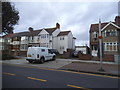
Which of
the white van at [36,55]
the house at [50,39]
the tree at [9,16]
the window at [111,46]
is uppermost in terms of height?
the tree at [9,16]

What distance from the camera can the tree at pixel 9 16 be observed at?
1845 centimetres

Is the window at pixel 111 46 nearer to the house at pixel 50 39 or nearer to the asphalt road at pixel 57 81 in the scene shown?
the house at pixel 50 39

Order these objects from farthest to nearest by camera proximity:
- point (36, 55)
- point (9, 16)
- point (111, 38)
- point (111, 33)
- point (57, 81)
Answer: point (111, 33) < point (111, 38) < point (9, 16) < point (36, 55) < point (57, 81)

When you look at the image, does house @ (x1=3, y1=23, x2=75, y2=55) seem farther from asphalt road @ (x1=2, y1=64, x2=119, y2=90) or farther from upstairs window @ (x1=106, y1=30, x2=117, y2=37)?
asphalt road @ (x1=2, y1=64, x2=119, y2=90)

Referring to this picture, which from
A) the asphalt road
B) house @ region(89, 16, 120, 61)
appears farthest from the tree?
house @ region(89, 16, 120, 61)

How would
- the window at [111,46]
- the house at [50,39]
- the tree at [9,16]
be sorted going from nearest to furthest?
the tree at [9,16], the window at [111,46], the house at [50,39]

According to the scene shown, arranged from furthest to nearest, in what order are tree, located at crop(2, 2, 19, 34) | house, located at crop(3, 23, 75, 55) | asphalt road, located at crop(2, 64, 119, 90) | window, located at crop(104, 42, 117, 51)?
house, located at crop(3, 23, 75, 55) → window, located at crop(104, 42, 117, 51) → tree, located at crop(2, 2, 19, 34) → asphalt road, located at crop(2, 64, 119, 90)

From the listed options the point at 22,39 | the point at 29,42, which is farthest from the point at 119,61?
the point at 22,39

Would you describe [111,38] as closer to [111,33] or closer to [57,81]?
[111,33]

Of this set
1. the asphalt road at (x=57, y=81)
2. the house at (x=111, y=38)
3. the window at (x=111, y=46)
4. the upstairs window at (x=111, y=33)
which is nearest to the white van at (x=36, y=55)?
the asphalt road at (x=57, y=81)

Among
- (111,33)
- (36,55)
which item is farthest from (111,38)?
(36,55)

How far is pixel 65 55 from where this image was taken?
21766mm

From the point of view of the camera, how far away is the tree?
1845 cm

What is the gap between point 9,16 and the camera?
19.7m
